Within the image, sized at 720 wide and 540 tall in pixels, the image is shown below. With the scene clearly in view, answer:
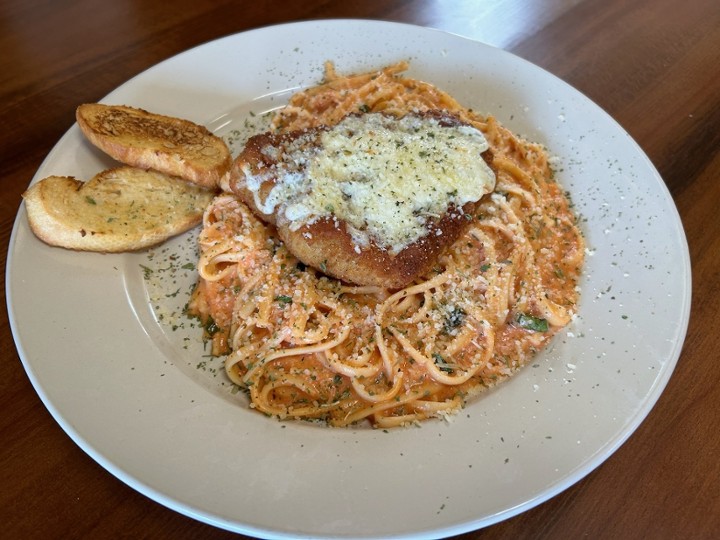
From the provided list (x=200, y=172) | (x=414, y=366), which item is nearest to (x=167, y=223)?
(x=200, y=172)

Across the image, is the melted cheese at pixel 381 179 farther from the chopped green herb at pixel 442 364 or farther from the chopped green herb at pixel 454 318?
the chopped green herb at pixel 442 364

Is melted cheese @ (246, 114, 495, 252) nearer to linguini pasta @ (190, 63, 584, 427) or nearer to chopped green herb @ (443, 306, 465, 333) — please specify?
linguini pasta @ (190, 63, 584, 427)

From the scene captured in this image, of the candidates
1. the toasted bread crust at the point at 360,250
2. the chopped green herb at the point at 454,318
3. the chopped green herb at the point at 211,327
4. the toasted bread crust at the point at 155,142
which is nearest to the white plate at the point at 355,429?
the chopped green herb at the point at 211,327

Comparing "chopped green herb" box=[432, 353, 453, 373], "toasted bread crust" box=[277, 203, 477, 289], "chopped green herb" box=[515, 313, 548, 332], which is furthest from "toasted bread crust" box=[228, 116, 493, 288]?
"chopped green herb" box=[515, 313, 548, 332]

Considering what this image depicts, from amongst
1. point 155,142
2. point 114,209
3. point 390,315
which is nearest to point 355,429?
point 390,315

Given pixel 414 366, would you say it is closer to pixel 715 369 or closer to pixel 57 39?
pixel 715 369
